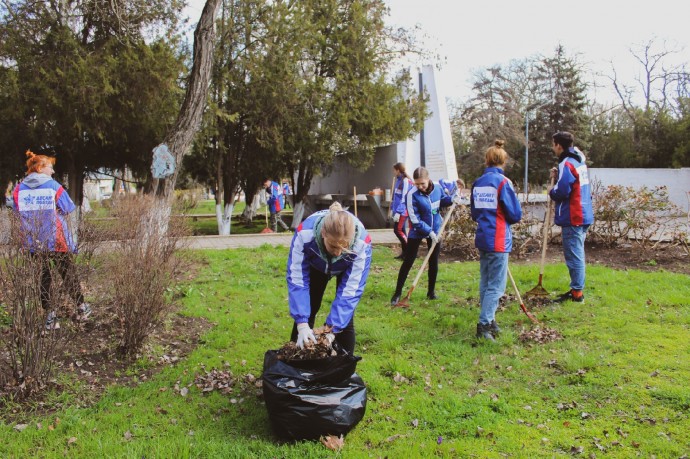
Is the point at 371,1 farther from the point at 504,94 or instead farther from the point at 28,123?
the point at 504,94

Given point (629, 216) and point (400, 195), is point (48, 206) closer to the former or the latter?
point (400, 195)

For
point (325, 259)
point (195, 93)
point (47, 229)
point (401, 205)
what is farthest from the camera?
point (195, 93)

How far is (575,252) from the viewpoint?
5.86 metres

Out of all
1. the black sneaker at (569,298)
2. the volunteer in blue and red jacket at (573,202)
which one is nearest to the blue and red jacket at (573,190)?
the volunteer in blue and red jacket at (573,202)

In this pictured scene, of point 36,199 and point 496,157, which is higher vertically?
point 496,157

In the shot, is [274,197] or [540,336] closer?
[540,336]

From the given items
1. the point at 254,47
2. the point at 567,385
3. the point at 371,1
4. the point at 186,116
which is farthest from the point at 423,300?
the point at 371,1

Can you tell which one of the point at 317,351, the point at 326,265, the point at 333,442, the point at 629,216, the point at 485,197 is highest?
the point at 485,197

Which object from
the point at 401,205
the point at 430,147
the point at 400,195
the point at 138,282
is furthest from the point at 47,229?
the point at 430,147

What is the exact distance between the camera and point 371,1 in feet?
57.6

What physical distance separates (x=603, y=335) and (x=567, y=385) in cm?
119

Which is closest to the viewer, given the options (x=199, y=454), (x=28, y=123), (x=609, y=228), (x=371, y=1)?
(x=199, y=454)

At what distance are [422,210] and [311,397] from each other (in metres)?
3.50

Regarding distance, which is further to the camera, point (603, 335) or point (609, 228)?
point (609, 228)
